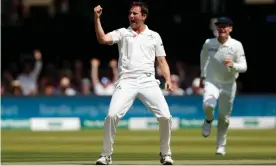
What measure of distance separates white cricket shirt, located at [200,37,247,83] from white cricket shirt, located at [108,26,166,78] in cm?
291

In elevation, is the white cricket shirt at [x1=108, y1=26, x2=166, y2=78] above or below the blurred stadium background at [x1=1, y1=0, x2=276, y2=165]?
below

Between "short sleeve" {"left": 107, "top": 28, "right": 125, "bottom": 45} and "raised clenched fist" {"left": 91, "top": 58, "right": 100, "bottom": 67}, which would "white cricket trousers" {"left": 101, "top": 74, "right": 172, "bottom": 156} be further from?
"raised clenched fist" {"left": 91, "top": 58, "right": 100, "bottom": 67}

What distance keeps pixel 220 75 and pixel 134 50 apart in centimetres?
330

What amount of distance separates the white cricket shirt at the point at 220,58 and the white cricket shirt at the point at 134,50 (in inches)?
115

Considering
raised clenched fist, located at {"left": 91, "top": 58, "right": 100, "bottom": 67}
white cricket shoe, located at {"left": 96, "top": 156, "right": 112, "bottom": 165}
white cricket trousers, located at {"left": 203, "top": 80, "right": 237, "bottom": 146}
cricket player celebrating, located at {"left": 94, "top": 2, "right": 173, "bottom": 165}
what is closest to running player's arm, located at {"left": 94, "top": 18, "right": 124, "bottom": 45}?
cricket player celebrating, located at {"left": 94, "top": 2, "right": 173, "bottom": 165}

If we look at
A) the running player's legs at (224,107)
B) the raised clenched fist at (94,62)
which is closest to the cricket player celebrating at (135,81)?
the running player's legs at (224,107)

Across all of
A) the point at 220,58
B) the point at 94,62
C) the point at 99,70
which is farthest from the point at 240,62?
the point at 99,70

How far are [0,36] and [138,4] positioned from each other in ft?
44.0

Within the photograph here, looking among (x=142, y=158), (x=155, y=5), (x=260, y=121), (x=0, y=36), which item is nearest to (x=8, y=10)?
(x=0, y=36)

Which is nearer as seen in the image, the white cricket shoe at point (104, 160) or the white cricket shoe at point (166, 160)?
the white cricket shoe at point (104, 160)

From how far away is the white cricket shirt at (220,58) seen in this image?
1412 cm

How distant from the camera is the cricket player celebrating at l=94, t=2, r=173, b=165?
36.8 ft

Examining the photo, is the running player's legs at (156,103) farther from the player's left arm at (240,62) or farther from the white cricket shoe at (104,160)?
the player's left arm at (240,62)

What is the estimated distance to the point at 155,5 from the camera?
2400cm
